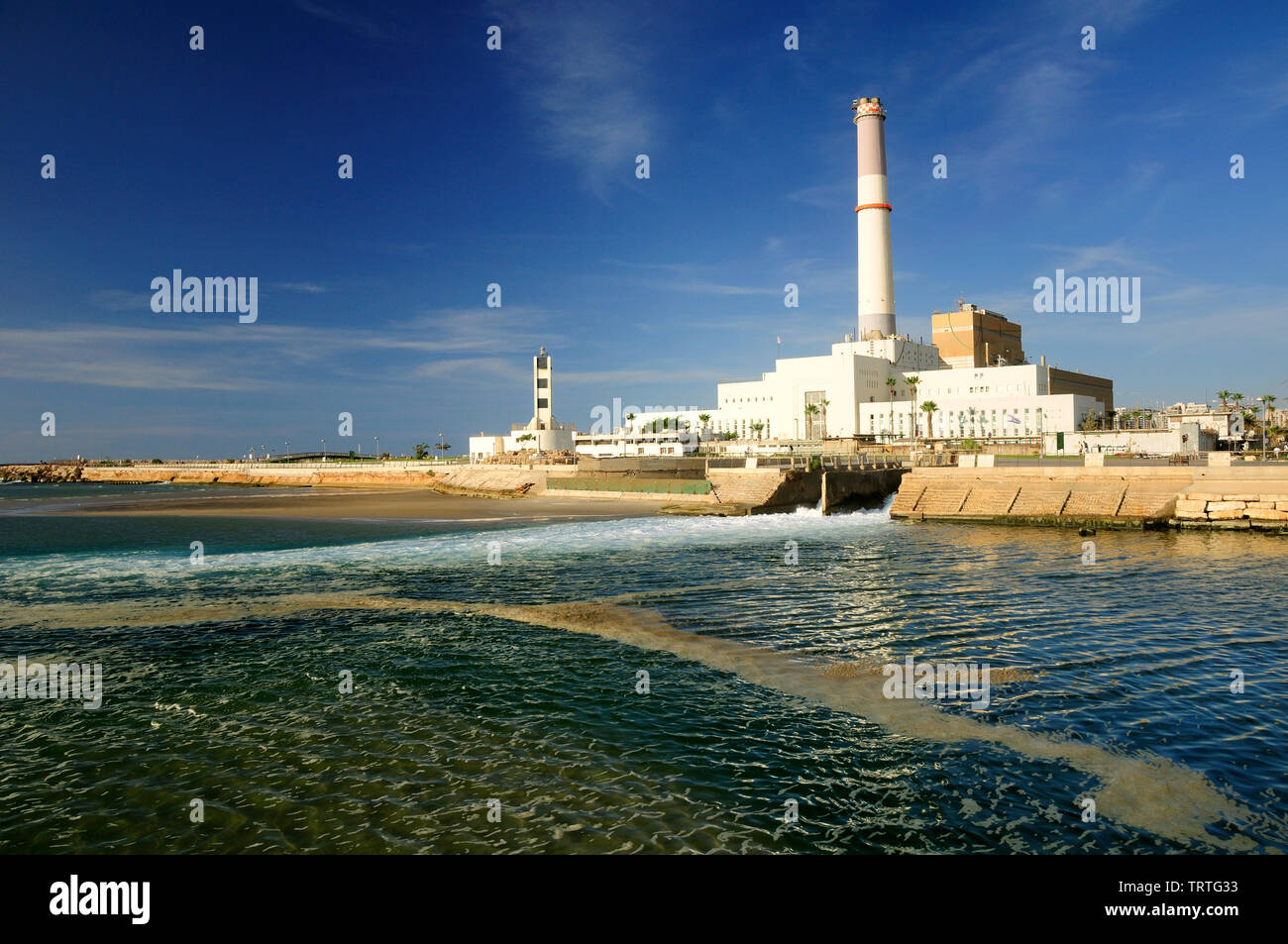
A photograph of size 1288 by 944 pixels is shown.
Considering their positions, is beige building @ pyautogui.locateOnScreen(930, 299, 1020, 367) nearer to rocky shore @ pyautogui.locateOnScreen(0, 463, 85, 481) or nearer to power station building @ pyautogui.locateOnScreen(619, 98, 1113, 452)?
power station building @ pyautogui.locateOnScreen(619, 98, 1113, 452)

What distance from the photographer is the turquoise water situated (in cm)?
899

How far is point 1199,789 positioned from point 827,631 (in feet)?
31.2

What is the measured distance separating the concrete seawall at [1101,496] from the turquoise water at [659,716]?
12.0 meters

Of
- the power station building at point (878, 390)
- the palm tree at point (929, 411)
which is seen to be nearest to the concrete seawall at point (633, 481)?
the power station building at point (878, 390)

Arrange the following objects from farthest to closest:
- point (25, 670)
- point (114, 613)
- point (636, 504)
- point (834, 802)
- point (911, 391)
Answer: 1. point (911, 391)
2. point (636, 504)
3. point (114, 613)
4. point (25, 670)
5. point (834, 802)

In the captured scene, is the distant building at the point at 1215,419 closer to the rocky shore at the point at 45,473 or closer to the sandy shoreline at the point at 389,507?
the sandy shoreline at the point at 389,507

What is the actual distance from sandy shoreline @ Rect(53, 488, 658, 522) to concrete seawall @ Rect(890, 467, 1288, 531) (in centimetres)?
1958

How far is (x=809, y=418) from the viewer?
457ft

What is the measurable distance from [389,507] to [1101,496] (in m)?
54.3

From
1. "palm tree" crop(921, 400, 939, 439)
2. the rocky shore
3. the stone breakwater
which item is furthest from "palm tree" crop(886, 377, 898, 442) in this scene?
the rocky shore

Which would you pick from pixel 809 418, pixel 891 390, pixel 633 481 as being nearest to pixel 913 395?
pixel 891 390
